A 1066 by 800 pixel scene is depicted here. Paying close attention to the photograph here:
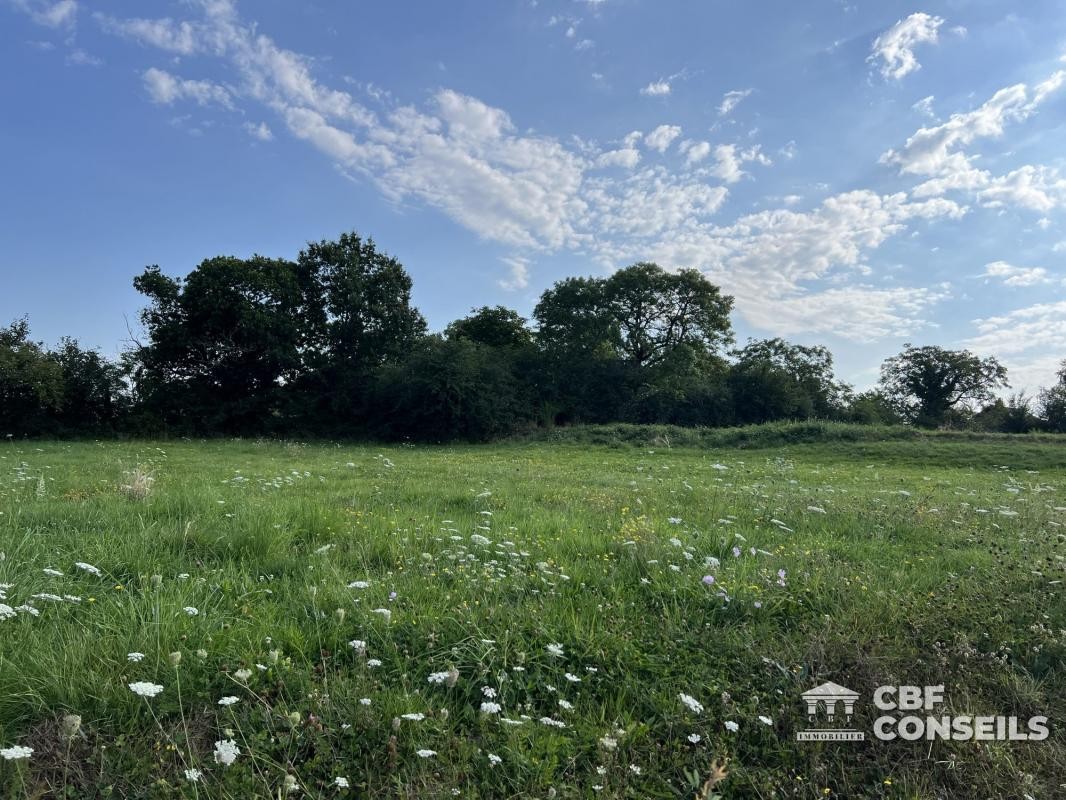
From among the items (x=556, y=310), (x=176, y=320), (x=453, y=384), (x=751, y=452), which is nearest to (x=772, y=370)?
(x=556, y=310)

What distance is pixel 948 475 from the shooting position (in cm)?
1423

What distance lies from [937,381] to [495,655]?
6433 cm

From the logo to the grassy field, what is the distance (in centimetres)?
5

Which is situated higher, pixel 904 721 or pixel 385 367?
pixel 385 367

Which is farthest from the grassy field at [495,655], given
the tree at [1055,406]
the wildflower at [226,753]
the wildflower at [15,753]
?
the tree at [1055,406]

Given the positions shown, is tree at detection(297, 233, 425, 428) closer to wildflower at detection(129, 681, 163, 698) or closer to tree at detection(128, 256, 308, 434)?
tree at detection(128, 256, 308, 434)

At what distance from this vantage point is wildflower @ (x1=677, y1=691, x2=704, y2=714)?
2.54 meters

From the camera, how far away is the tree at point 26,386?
27.1 m

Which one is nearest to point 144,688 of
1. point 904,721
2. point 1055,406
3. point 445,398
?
point 904,721

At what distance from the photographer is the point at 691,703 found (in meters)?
2.56

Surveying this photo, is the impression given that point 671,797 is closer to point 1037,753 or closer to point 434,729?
point 434,729

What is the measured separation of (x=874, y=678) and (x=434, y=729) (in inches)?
89.9

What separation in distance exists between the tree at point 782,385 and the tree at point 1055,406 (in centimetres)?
1461

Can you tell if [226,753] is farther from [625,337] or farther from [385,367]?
[625,337]
